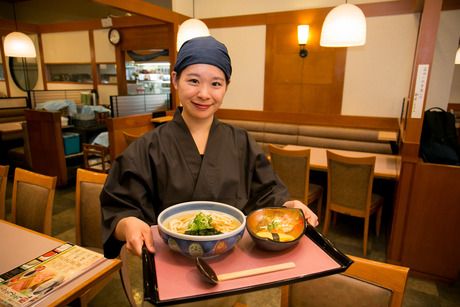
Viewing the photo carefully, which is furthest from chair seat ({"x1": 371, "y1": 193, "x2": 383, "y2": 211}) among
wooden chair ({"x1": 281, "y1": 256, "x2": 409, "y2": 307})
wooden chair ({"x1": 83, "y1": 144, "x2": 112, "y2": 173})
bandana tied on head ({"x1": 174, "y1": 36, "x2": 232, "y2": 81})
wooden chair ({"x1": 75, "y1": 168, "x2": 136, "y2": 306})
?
wooden chair ({"x1": 83, "y1": 144, "x2": 112, "y2": 173})

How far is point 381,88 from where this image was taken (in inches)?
149

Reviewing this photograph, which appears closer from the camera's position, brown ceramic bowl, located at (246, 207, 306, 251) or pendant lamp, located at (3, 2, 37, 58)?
brown ceramic bowl, located at (246, 207, 306, 251)

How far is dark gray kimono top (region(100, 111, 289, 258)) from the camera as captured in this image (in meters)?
0.95

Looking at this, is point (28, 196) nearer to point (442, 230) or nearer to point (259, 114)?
point (442, 230)

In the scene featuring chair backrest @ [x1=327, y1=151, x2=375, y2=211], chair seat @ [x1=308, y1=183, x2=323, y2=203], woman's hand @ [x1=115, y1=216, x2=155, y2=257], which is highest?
woman's hand @ [x1=115, y1=216, x2=155, y2=257]

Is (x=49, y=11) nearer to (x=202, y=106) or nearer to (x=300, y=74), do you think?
(x=300, y=74)

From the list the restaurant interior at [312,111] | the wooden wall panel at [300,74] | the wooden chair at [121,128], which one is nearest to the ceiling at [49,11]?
the restaurant interior at [312,111]

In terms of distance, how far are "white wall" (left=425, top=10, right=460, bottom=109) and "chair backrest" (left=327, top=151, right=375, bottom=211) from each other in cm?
168

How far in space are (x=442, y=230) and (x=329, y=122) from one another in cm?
201

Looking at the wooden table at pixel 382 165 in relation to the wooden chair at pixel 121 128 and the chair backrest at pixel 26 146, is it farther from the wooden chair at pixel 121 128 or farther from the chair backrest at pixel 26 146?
the chair backrest at pixel 26 146

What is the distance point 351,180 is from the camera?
2.72 metres

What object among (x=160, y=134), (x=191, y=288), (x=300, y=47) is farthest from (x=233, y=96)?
(x=191, y=288)

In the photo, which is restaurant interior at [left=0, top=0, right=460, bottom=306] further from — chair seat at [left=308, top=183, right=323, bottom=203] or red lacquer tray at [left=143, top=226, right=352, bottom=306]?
red lacquer tray at [left=143, top=226, right=352, bottom=306]

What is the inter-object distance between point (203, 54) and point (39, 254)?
110 cm
